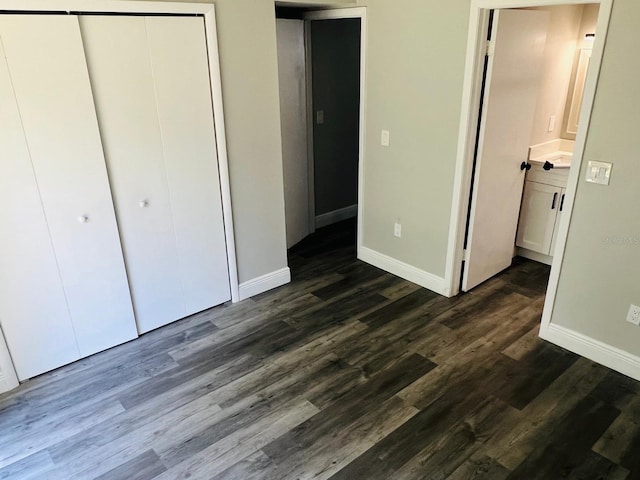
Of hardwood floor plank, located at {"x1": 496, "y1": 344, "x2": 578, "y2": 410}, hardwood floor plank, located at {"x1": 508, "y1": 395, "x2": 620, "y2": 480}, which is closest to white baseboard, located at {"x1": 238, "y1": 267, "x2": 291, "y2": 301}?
hardwood floor plank, located at {"x1": 496, "y1": 344, "x2": 578, "y2": 410}

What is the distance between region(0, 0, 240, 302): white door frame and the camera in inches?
91.0

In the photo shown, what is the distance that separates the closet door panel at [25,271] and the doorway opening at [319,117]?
2.12 m

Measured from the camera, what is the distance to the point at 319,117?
15.1ft

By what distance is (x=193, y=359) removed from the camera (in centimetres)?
293

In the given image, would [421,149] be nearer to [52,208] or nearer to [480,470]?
[480,470]

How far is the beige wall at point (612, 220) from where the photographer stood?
2.35 metres

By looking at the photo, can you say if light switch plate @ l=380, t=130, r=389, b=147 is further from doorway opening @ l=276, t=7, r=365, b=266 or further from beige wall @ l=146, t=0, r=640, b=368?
doorway opening @ l=276, t=7, r=365, b=266

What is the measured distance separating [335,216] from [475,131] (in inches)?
87.1

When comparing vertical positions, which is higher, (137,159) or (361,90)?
(361,90)

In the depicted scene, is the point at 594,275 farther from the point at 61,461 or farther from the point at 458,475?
the point at 61,461

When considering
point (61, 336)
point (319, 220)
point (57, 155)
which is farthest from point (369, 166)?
point (61, 336)

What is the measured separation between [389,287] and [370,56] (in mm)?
1790

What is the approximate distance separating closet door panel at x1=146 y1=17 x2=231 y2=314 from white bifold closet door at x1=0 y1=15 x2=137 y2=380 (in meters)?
0.41

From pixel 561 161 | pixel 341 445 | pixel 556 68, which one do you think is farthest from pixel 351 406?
pixel 556 68
